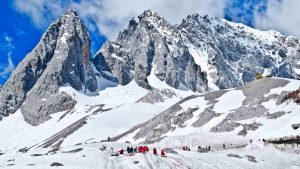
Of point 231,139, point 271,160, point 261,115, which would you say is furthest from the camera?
point 261,115

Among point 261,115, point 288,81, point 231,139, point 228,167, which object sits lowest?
point 228,167

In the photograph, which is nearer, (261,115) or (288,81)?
(261,115)

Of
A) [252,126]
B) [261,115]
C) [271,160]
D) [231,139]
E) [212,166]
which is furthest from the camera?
[261,115]

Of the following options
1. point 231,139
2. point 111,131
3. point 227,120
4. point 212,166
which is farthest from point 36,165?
point 111,131

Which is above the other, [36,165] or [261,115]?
[261,115]

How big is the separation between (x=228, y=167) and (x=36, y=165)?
25.4 m

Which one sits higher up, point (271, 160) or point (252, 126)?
point (252, 126)

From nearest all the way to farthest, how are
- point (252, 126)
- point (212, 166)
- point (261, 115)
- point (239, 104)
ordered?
1. point (212, 166)
2. point (252, 126)
3. point (261, 115)
4. point (239, 104)

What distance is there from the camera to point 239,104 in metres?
145

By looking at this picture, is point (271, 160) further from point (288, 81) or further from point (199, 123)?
point (288, 81)

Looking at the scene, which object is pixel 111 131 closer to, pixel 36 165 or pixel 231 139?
pixel 231 139

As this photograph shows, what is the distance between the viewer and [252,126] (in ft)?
367

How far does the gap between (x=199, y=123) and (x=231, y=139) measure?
104 ft

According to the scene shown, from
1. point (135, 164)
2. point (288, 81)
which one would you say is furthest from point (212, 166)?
point (288, 81)
